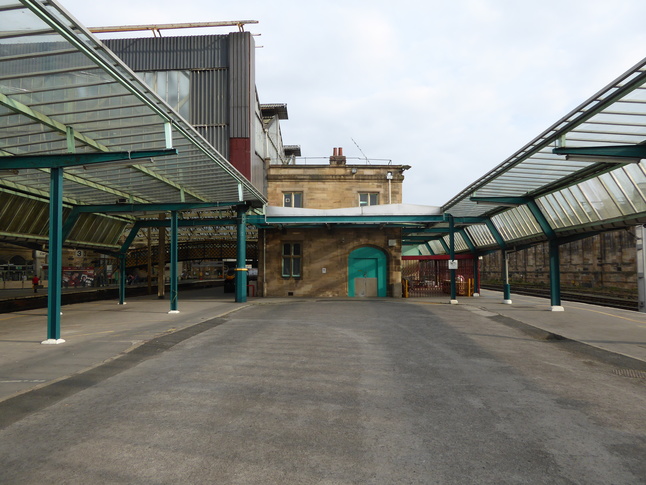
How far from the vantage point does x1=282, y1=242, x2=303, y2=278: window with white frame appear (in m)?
26.4

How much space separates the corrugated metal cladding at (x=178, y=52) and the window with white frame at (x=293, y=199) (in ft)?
30.1

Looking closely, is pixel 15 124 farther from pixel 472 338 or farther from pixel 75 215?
pixel 472 338

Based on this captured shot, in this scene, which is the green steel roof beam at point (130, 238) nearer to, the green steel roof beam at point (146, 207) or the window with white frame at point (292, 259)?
the green steel roof beam at point (146, 207)

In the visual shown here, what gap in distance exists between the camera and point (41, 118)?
33.0 feet

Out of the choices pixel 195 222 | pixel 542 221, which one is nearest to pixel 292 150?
pixel 195 222

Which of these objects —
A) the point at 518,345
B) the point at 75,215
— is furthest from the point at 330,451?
the point at 75,215

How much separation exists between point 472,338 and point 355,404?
626 cm

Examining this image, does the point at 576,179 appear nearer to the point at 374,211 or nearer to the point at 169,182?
the point at 374,211

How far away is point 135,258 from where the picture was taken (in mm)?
46031

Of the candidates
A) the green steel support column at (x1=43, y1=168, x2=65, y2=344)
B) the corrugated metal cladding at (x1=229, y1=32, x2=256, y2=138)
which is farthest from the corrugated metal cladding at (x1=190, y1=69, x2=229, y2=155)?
the green steel support column at (x1=43, y1=168, x2=65, y2=344)

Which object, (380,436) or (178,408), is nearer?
(380,436)

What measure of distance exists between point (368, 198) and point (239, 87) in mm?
10690

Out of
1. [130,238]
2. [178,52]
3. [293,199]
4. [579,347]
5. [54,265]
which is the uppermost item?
[178,52]

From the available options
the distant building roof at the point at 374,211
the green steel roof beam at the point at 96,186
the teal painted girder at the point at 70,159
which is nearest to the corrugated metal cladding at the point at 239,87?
the distant building roof at the point at 374,211
